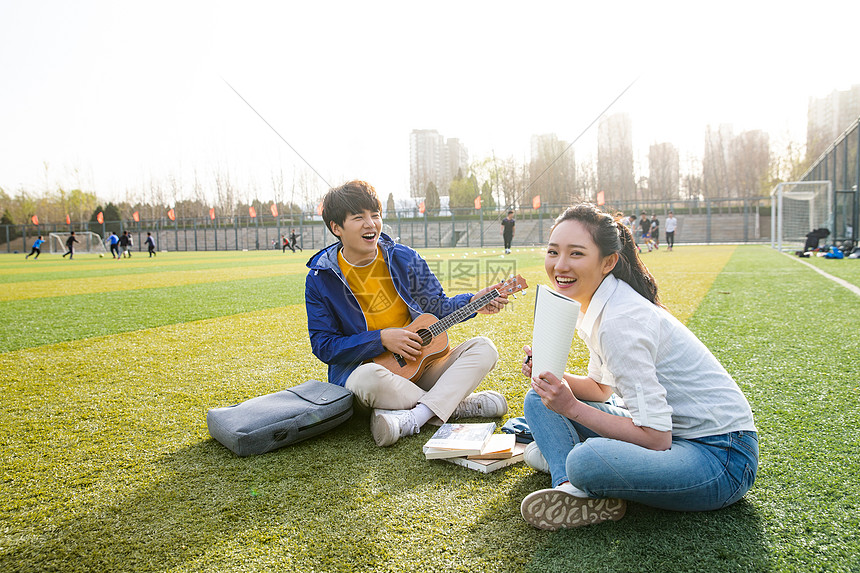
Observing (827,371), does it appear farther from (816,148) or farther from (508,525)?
(816,148)

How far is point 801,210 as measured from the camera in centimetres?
2712

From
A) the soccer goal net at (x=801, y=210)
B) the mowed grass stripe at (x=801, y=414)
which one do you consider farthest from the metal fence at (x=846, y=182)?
the mowed grass stripe at (x=801, y=414)

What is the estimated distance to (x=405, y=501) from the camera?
232 cm

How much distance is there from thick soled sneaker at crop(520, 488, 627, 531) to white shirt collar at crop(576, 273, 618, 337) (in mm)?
653

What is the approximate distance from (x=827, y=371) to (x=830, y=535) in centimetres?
261

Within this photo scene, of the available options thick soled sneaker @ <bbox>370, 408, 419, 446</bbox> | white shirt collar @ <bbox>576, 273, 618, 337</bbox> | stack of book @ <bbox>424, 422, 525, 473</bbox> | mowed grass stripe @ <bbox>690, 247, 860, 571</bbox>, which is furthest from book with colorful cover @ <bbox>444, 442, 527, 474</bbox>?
mowed grass stripe @ <bbox>690, 247, 860, 571</bbox>

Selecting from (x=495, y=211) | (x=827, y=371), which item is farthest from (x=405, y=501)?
(x=495, y=211)

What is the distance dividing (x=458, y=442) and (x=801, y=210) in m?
31.0

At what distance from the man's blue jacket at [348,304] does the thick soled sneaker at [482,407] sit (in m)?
0.62

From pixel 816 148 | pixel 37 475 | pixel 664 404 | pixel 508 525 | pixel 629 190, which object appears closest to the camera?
pixel 664 404

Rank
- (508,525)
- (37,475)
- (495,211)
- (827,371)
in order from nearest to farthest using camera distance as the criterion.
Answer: (508,525) → (37,475) → (827,371) → (495,211)

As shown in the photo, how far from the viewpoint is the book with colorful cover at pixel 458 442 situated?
2676 mm

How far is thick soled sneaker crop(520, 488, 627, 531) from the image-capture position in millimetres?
2016

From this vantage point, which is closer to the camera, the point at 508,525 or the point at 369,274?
the point at 508,525
